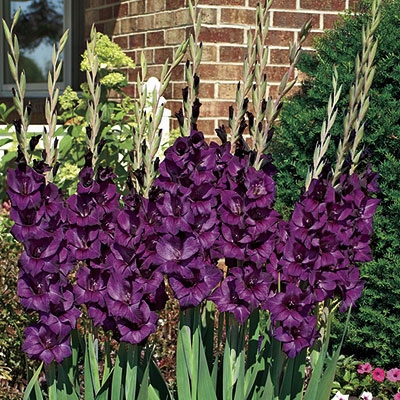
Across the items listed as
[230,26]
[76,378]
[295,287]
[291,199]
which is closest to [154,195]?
[295,287]

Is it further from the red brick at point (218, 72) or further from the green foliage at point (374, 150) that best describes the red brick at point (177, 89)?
the green foliage at point (374, 150)

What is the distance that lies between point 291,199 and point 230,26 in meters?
1.35

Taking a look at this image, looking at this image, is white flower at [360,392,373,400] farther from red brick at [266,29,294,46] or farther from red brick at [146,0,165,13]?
red brick at [146,0,165,13]

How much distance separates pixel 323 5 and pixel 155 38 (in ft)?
3.78

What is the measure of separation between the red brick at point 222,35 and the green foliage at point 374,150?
0.71m

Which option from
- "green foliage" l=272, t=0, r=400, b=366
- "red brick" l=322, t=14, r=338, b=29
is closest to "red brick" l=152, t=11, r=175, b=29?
"red brick" l=322, t=14, r=338, b=29

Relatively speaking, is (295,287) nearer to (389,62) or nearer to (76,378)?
(76,378)

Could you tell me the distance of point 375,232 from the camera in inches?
145

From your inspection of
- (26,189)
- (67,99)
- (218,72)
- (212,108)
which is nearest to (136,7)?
(218,72)

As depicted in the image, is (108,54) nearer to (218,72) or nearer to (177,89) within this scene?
(177,89)

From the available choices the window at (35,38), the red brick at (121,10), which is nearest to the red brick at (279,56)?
the red brick at (121,10)

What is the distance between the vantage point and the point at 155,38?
17.2 feet

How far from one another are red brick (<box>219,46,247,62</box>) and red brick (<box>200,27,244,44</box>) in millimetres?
43

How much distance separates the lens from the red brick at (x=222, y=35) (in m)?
4.73
